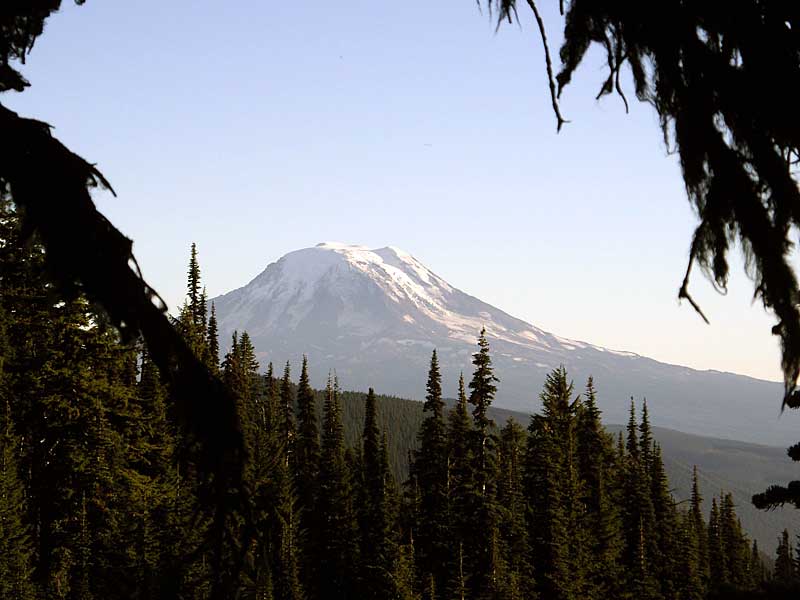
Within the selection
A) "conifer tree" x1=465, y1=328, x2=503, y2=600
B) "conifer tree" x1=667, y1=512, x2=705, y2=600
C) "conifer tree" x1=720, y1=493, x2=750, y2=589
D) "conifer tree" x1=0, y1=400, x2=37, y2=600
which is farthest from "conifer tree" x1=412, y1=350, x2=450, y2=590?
"conifer tree" x1=720, y1=493, x2=750, y2=589

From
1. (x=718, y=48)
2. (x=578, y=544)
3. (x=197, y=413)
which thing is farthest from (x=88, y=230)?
(x=578, y=544)

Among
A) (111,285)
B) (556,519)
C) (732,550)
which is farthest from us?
(732,550)

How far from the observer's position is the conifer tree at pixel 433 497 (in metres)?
50.8

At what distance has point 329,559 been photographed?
2403 inches

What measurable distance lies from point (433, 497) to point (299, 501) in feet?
56.2

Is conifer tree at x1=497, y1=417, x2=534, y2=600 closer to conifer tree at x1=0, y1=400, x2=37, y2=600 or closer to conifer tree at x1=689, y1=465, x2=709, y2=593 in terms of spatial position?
conifer tree at x1=0, y1=400, x2=37, y2=600

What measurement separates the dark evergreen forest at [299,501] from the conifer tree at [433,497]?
14 centimetres

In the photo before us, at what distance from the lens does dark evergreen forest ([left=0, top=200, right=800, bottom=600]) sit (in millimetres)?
17250

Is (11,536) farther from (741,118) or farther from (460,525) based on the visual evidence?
(460,525)

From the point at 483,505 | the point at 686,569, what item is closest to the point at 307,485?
the point at 686,569

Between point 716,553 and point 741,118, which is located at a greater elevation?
point 741,118

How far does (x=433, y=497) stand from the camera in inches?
2196

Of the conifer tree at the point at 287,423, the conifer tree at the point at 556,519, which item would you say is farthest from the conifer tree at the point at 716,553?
the conifer tree at the point at 287,423

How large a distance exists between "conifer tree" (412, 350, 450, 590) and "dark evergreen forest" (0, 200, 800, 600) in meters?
0.14
